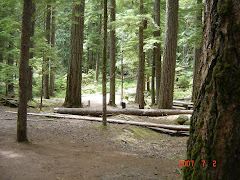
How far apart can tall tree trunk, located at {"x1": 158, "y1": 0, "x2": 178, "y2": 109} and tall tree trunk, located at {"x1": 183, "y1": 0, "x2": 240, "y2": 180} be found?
9294 mm

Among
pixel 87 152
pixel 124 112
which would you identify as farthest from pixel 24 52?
pixel 124 112

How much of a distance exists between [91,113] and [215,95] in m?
9.02

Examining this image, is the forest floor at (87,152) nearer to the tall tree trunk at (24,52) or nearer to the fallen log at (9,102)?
the tall tree trunk at (24,52)

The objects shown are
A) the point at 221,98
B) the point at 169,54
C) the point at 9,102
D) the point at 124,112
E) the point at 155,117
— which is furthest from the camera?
the point at 9,102

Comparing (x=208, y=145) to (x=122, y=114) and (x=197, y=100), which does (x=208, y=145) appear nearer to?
(x=197, y=100)

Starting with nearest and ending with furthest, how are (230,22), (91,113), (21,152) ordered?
(230,22), (21,152), (91,113)

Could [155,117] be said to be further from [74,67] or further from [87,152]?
[87,152]

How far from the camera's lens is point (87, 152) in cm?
568

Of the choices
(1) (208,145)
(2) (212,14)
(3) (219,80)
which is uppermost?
(2) (212,14)

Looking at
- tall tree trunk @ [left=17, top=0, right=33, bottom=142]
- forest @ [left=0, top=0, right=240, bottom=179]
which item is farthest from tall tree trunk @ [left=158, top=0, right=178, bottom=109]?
tall tree trunk @ [left=17, top=0, right=33, bottom=142]

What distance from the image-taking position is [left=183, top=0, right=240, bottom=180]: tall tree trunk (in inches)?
88.0

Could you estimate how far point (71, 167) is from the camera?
173 inches

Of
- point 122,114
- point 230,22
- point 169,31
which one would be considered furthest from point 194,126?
point 169,31

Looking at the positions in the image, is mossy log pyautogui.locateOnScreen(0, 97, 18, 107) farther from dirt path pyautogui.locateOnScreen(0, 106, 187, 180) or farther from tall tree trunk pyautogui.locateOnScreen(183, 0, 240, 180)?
tall tree trunk pyautogui.locateOnScreen(183, 0, 240, 180)
